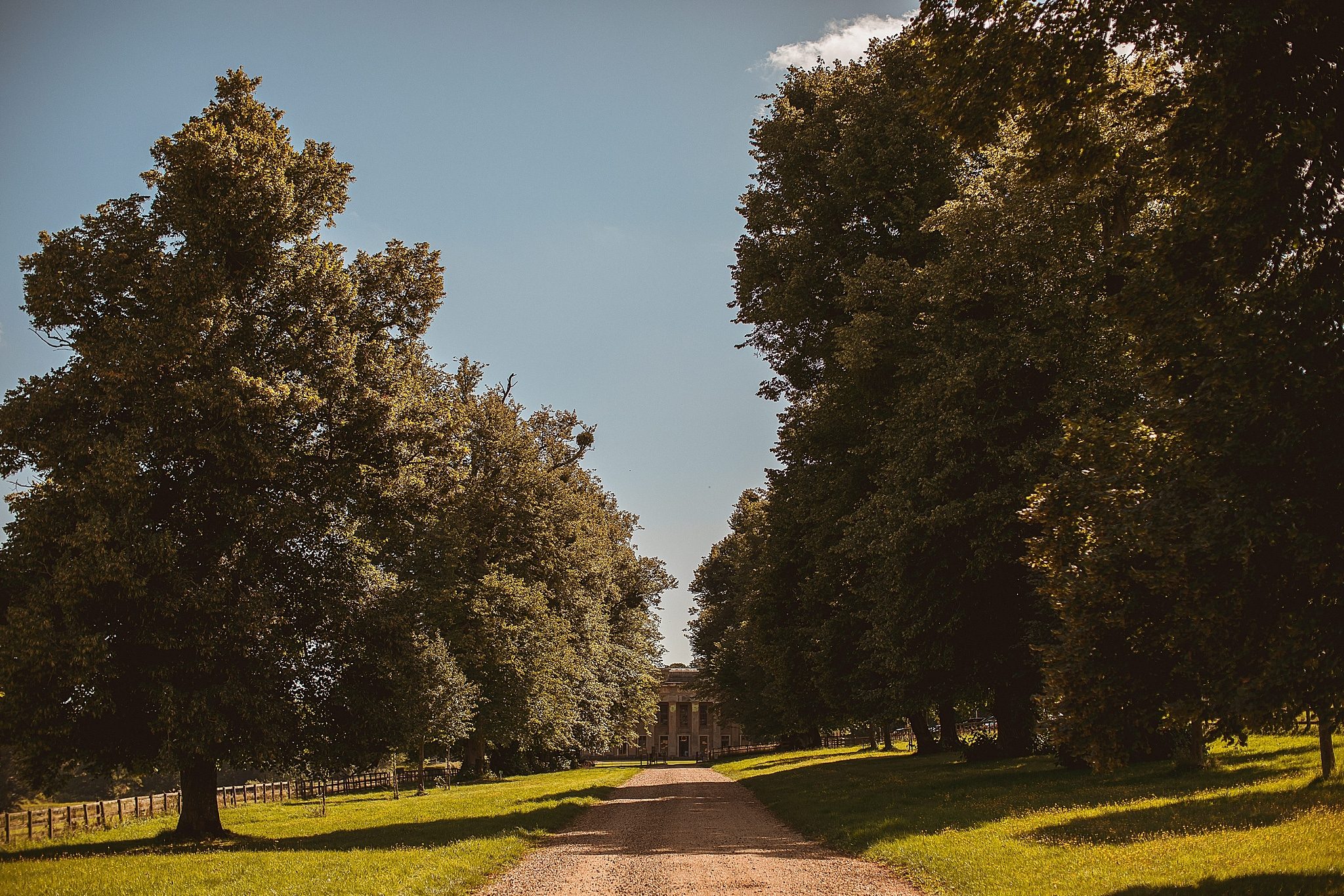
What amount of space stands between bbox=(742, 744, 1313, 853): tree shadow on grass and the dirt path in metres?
1.11

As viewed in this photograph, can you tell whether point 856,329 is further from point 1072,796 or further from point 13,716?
point 13,716

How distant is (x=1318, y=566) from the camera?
879cm

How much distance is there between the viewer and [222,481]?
19359 mm

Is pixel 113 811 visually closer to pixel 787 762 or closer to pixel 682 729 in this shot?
pixel 787 762

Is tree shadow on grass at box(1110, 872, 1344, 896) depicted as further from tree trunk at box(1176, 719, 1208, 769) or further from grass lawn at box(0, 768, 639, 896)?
tree trunk at box(1176, 719, 1208, 769)

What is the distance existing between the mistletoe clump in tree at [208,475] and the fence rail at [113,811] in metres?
4.29

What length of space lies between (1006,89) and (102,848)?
839 inches

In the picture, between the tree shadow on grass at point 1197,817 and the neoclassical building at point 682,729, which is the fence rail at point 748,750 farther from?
the tree shadow on grass at point 1197,817

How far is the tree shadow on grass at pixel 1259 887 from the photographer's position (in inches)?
337

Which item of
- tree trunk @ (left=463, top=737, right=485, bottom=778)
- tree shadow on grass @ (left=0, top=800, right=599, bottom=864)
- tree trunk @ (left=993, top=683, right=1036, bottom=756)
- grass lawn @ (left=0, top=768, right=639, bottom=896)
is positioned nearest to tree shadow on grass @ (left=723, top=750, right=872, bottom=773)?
tree trunk @ (left=463, top=737, right=485, bottom=778)

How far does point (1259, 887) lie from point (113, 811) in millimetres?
28918

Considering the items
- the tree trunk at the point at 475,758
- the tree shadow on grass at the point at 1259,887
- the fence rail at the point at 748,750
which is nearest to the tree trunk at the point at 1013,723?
the tree shadow on grass at the point at 1259,887

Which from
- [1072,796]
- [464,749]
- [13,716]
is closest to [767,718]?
[464,749]

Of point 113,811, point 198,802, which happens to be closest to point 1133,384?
point 198,802
